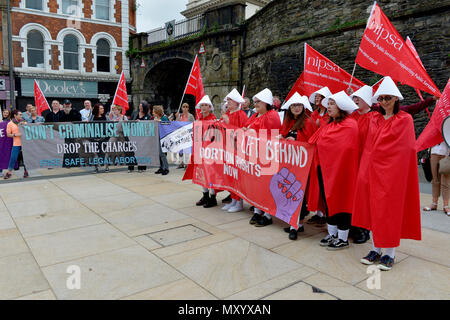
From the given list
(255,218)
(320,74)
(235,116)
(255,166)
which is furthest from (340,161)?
(320,74)

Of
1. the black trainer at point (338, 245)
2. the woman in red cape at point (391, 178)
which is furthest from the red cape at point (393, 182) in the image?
the black trainer at point (338, 245)

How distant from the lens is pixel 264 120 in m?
5.26

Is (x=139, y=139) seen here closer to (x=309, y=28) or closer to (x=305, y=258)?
(x=305, y=258)

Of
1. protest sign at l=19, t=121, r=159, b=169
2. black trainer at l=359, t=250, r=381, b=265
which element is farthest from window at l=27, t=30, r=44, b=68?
black trainer at l=359, t=250, r=381, b=265

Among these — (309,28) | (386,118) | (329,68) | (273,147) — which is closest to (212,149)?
(273,147)

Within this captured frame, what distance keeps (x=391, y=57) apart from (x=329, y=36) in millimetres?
9642

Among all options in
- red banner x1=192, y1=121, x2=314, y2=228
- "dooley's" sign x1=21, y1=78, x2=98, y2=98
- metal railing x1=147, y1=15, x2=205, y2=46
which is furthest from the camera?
"dooley's" sign x1=21, y1=78, x2=98, y2=98

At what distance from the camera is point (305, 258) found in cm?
398

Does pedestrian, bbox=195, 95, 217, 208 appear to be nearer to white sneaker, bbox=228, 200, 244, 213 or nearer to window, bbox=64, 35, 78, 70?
white sneaker, bbox=228, 200, 244, 213

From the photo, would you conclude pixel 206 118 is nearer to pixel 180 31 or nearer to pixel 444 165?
pixel 444 165

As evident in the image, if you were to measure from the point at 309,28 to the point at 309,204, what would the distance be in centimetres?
1146

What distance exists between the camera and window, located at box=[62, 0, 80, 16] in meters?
25.1

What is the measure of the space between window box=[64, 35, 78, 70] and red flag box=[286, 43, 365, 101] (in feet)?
79.1

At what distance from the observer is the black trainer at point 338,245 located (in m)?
4.24
